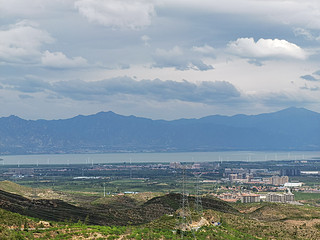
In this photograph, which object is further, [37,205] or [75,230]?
[37,205]

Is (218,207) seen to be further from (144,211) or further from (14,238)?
(14,238)

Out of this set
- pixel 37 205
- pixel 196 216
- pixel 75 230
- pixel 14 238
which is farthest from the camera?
pixel 37 205

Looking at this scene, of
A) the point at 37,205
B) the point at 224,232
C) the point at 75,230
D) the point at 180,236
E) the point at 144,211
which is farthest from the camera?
the point at 144,211

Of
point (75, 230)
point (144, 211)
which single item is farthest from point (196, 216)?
point (144, 211)

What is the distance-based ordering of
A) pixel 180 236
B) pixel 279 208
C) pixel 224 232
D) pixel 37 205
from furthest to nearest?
pixel 279 208 → pixel 37 205 → pixel 224 232 → pixel 180 236

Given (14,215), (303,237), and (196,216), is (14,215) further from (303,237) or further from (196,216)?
(303,237)

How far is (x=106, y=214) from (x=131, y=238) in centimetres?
5460

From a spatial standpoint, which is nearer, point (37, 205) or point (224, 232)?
point (224, 232)

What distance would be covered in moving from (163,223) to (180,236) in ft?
55.2

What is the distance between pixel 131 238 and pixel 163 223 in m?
22.2

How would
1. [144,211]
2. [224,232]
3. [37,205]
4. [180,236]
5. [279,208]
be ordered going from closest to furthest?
[180,236] → [224,232] → [37,205] → [144,211] → [279,208]

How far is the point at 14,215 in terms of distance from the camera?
69.1m

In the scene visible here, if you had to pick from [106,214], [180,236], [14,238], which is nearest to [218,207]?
[106,214]

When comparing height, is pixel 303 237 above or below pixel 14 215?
below
